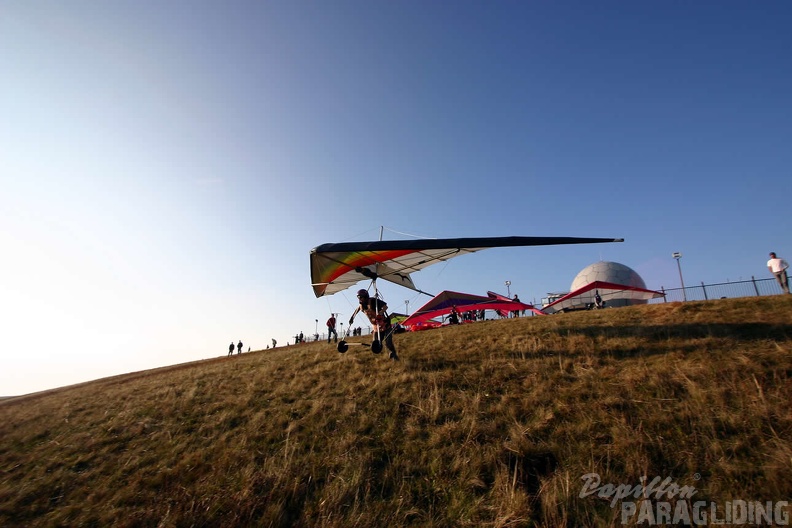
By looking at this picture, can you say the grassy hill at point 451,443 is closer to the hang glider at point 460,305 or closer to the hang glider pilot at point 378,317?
the hang glider pilot at point 378,317

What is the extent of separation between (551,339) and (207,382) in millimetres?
12596

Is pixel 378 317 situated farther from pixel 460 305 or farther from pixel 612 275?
pixel 612 275

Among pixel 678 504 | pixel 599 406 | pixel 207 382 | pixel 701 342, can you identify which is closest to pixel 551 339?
pixel 701 342

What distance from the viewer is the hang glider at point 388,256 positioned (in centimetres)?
914

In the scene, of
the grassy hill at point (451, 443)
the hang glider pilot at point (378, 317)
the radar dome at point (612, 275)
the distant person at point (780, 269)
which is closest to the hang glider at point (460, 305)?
the radar dome at point (612, 275)

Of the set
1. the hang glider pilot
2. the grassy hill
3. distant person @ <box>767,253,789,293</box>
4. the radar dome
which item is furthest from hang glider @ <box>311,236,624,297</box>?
the radar dome

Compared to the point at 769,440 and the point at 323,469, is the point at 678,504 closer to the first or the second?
the point at 769,440

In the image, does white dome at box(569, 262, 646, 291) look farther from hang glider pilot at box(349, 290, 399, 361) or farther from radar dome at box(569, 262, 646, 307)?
hang glider pilot at box(349, 290, 399, 361)

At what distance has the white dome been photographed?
149 ft

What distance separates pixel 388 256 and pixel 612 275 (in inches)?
1838

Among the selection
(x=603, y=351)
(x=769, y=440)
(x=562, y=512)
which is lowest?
(x=562, y=512)

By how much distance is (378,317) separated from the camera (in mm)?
11094

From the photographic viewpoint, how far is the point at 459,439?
5.26 metres

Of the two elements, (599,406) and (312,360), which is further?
(312,360)
